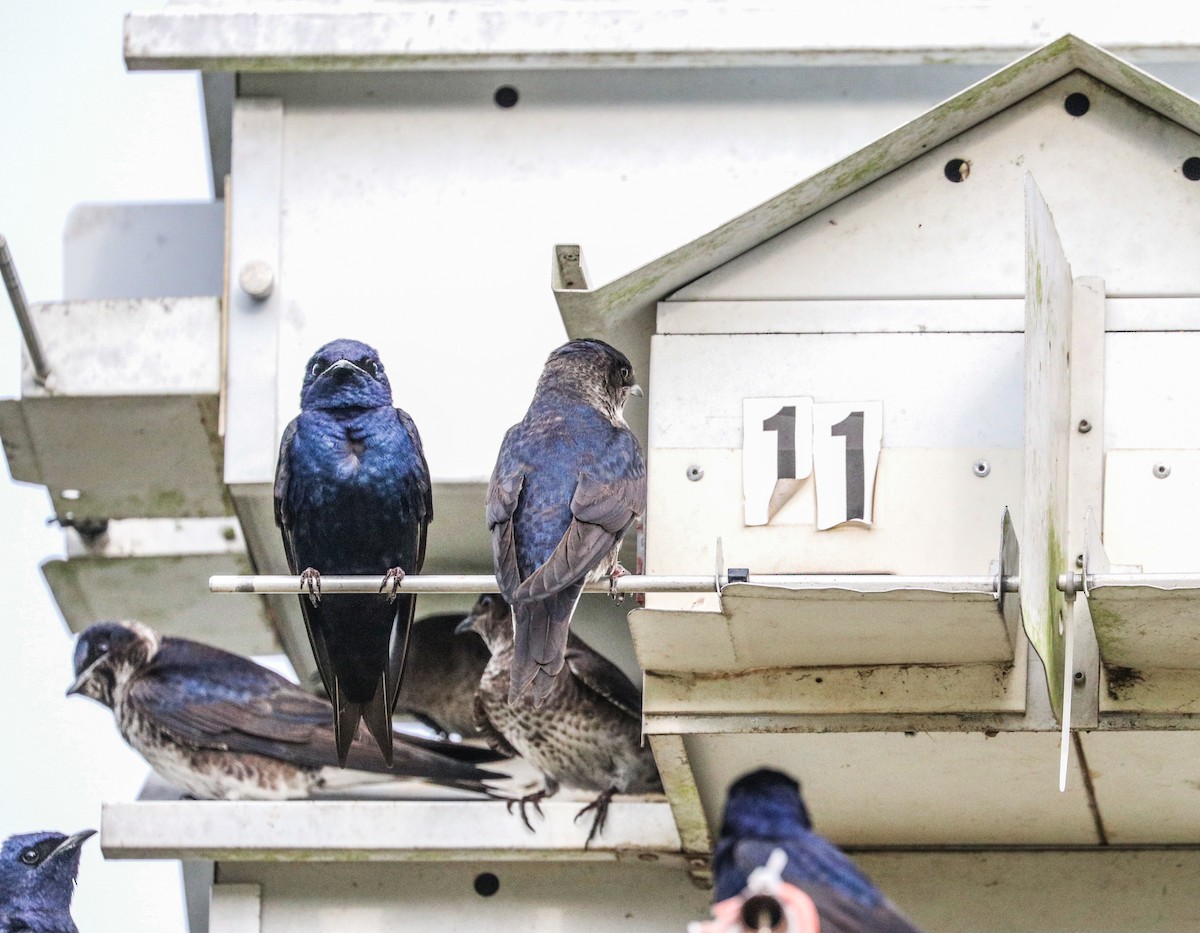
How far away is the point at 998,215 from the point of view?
6848mm

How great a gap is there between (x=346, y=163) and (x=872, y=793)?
97.0 inches

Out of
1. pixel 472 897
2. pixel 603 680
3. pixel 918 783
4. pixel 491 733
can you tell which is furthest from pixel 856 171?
pixel 472 897

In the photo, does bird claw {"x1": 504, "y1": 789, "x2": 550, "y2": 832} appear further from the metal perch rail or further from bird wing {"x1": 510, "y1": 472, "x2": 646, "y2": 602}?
the metal perch rail

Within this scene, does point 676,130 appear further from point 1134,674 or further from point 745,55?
point 1134,674

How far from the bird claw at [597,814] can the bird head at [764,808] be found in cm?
218

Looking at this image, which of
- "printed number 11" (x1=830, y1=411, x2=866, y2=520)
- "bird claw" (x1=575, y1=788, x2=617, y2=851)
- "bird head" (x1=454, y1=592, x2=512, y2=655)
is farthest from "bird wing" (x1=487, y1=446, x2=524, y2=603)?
"bird head" (x1=454, y1=592, x2=512, y2=655)

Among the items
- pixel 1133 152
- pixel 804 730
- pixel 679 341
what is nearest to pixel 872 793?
pixel 804 730

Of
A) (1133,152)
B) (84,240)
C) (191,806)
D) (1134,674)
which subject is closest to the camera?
(1134,674)

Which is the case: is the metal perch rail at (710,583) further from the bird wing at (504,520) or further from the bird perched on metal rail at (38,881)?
the bird perched on metal rail at (38,881)

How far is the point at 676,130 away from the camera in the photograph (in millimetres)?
A: 8188

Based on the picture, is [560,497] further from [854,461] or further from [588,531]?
[854,461]

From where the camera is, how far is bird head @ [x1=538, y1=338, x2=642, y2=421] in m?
7.05

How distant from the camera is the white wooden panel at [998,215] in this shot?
6.72m

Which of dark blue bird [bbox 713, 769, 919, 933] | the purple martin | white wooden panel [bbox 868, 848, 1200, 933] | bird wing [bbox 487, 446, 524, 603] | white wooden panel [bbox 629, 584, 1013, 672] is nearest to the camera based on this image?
dark blue bird [bbox 713, 769, 919, 933]
